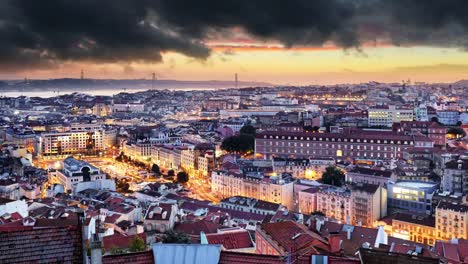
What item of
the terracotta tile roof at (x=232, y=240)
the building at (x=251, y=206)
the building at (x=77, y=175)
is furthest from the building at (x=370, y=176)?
the terracotta tile roof at (x=232, y=240)

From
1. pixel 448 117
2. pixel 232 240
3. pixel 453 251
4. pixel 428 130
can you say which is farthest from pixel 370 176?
pixel 448 117

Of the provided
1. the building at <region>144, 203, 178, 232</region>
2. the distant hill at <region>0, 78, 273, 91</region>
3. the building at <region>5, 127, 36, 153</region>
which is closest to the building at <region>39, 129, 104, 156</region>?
the building at <region>5, 127, 36, 153</region>

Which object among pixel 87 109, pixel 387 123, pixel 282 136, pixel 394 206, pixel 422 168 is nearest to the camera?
pixel 394 206

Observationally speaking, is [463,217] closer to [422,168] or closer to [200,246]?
[422,168]

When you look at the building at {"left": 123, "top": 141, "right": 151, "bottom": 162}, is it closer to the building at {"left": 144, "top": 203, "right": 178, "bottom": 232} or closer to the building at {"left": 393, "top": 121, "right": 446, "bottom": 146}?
the building at {"left": 393, "top": 121, "right": 446, "bottom": 146}

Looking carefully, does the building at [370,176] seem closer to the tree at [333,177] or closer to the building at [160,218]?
the tree at [333,177]

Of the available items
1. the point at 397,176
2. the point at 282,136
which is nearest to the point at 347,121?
the point at 282,136
